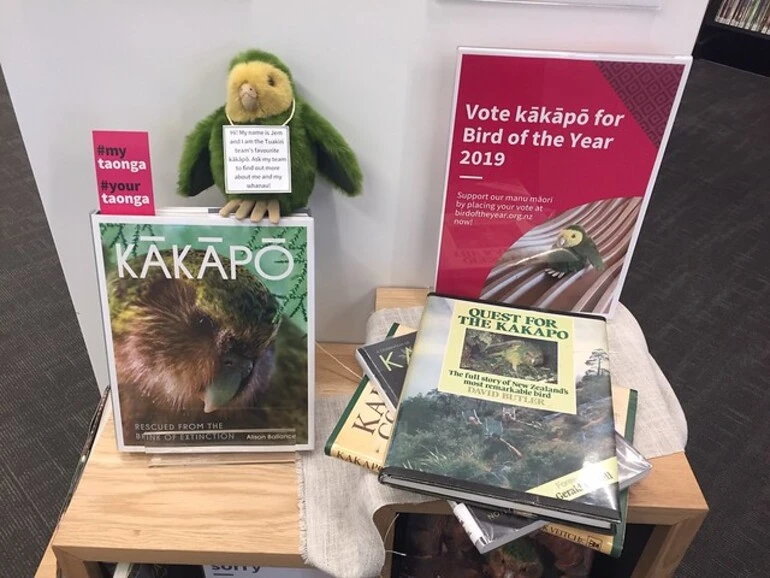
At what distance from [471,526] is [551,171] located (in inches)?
18.9

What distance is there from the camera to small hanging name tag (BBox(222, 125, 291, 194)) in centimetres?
84

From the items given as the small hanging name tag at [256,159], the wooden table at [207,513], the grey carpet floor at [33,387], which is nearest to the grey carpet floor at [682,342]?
the grey carpet floor at [33,387]

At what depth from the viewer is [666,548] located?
37.3 inches

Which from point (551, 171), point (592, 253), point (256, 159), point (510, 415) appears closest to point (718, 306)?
point (592, 253)

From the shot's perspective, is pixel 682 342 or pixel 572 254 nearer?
pixel 572 254

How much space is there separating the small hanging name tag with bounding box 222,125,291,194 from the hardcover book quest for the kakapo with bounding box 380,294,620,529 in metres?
0.29

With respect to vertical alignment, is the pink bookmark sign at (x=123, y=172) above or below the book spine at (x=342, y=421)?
above

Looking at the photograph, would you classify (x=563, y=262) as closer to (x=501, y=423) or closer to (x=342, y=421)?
(x=501, y=423)

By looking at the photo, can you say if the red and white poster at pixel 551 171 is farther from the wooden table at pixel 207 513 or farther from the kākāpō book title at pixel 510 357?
the wooden table at pixel 207 513

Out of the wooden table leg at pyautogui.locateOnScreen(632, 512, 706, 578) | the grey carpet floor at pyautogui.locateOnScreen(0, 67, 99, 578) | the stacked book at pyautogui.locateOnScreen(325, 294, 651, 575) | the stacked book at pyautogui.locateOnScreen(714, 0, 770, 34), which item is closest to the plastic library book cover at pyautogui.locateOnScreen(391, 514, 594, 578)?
the wooden table leg at pyautogui.locateOnScreen(632, 512, 706, 578)

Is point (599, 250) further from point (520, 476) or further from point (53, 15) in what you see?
point (53, 15)

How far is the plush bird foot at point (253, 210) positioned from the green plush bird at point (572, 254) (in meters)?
0.42

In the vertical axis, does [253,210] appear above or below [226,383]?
above

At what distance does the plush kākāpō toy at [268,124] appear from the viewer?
85cm
